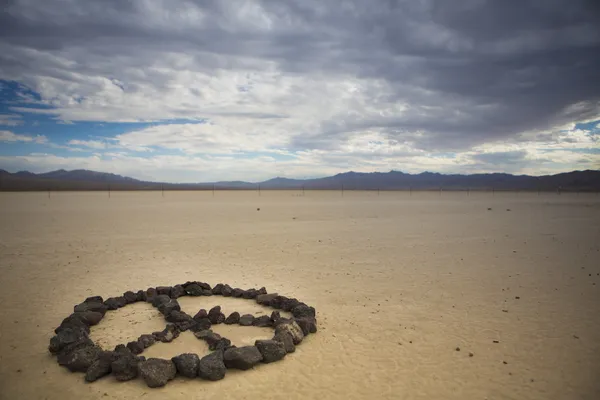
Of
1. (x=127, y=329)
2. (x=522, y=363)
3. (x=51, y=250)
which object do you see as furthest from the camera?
(x=51, y=250)

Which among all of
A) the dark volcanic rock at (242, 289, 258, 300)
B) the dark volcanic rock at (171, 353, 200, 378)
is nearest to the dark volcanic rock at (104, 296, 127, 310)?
the dark volcanic rock at (242, 289, 258, 300)

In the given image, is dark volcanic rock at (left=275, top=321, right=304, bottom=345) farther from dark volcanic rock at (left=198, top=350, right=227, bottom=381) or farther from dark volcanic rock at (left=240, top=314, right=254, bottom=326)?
dark volcanic rock at (left=198, top=350, right=227, bottom=381)

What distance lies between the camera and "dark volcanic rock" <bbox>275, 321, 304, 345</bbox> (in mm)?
6888

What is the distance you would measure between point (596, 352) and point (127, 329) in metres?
8.98

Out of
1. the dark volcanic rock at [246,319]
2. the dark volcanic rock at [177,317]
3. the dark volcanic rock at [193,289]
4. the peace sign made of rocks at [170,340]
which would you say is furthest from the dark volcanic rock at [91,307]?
the dark volcanic rock at [246,319]

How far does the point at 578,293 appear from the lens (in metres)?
10.1

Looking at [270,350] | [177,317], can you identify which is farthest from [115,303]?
[270,350]

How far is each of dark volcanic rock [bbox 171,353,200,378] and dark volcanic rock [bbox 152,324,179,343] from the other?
1307mm

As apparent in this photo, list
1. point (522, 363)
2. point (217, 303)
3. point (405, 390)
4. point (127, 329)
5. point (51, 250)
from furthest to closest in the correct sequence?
point (51, 250)
point (217, 303)
point (127, 329)
point (522, 363)
point (405, 390)

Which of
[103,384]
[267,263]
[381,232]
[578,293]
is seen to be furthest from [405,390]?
[381,232]

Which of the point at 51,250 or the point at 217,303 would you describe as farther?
the point at 51,250

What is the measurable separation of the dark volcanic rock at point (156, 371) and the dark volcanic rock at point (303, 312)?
10.1ft

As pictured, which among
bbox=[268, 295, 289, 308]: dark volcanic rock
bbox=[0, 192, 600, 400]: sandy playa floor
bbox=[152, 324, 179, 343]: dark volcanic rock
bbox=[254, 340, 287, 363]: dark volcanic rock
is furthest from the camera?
bbox=[268, 295, 289, 308]: dark volcanic rock

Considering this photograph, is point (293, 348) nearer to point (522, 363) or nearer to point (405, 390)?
point (405, 390)
